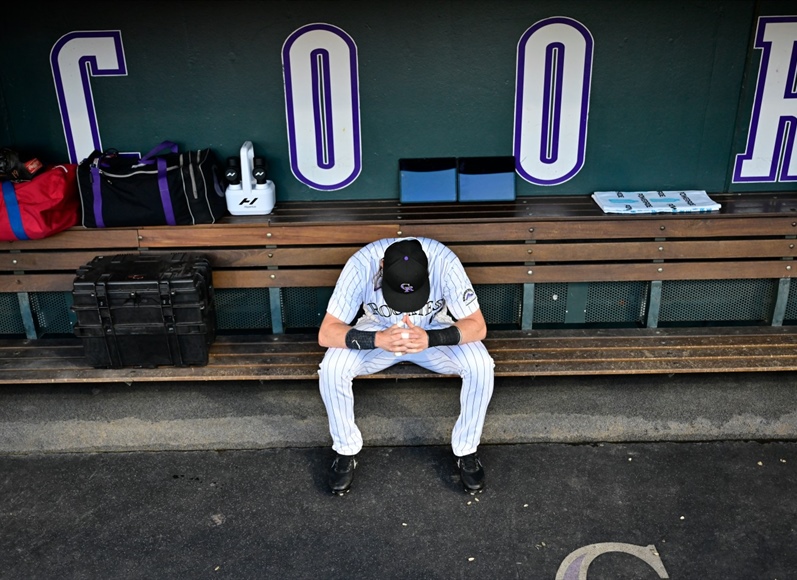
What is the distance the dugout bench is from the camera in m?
4.12

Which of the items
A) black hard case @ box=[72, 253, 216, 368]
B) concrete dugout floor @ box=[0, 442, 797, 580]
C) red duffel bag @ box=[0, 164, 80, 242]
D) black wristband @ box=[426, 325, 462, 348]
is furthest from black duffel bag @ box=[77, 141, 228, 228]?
black wristband @ box=[426, 325, 462, 348]

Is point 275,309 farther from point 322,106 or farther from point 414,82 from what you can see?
point 414,82

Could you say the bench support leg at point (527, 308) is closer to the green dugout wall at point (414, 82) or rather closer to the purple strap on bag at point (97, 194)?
the green dugout wall at point (414, 82)

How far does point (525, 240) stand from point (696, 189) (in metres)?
1.13

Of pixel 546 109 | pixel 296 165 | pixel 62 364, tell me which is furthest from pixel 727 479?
pixel 62 364

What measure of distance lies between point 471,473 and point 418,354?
611mm

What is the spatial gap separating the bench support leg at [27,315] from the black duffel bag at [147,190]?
1.94ft

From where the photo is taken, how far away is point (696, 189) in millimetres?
4609

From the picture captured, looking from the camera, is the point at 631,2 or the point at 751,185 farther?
the point at 751,185

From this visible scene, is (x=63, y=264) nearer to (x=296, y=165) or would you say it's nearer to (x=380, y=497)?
(x=296, y=165)

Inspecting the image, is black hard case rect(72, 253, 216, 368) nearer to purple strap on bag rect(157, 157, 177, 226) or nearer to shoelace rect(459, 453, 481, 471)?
purple strap on bag rect(157, 157, 177, 226)

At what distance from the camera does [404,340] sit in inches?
143

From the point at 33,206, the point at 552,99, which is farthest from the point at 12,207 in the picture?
the point at 552,99

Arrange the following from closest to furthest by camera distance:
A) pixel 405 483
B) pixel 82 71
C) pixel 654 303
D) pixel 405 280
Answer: pixel 405 280 → pixel 405 483 → pixel 82 71 → pixel 654 303
